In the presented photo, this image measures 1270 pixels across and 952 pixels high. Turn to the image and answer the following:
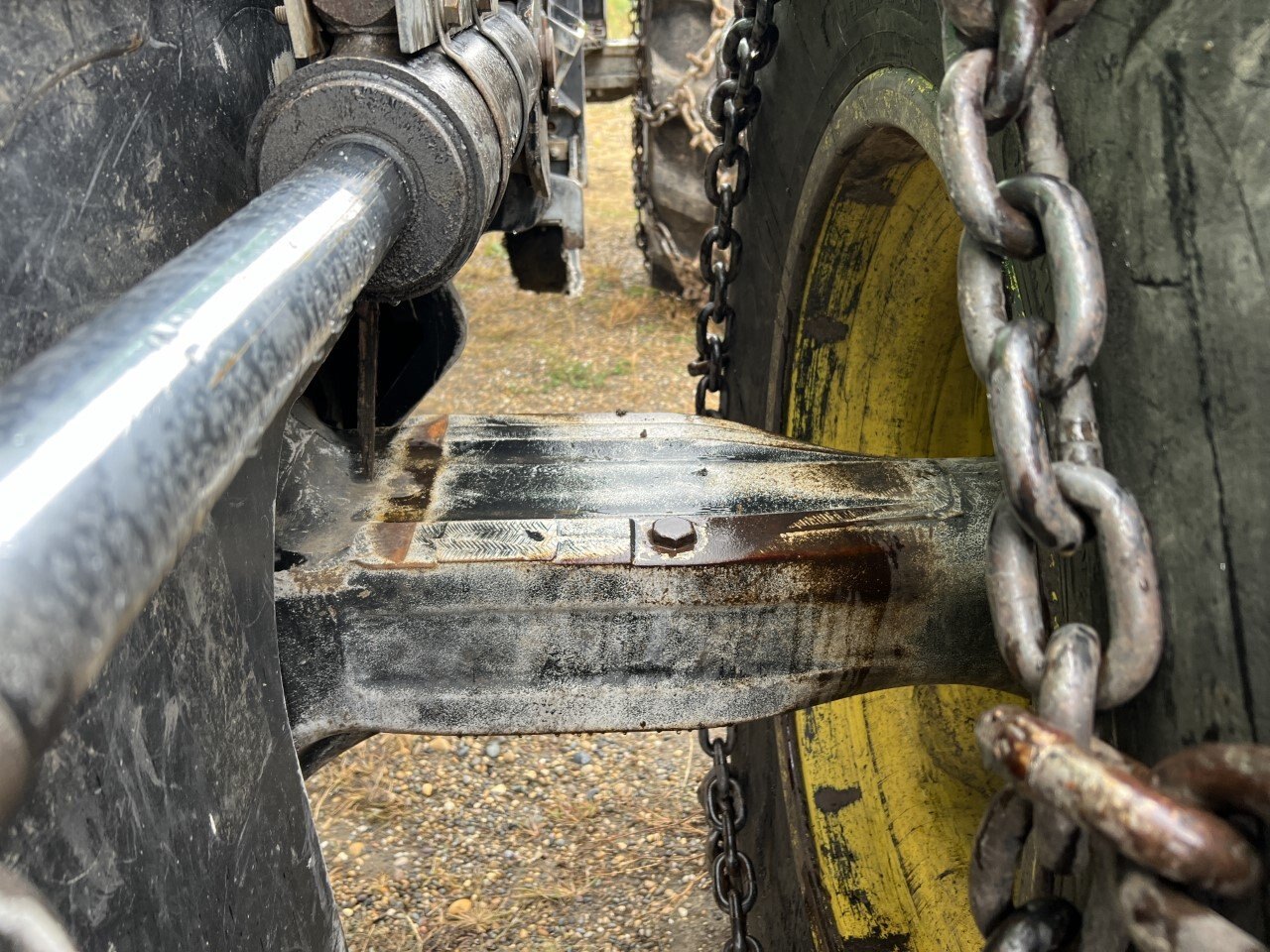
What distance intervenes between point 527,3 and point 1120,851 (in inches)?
59.5

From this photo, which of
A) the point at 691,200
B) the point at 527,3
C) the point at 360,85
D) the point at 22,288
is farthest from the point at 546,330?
the point at 22,288

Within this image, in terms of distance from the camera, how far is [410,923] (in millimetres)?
2037

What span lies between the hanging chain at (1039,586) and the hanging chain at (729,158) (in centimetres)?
87

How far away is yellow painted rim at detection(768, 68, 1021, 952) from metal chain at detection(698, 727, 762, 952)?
0.32 feet

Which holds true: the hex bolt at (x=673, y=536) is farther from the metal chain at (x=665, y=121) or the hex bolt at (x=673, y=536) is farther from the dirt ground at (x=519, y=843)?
the metal chain at (x=665, y=121)

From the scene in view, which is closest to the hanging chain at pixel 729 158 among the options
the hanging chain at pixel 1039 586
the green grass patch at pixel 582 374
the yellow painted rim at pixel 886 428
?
the yellow painted rim at pixel 886 428

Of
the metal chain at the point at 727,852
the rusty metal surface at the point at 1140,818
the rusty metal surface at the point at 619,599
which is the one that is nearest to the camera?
the rusty metal surface at the point at 1140,818

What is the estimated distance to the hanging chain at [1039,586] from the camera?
1.70 ft

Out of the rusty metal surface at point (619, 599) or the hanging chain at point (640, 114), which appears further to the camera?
the hanging chain at point (640, 114)

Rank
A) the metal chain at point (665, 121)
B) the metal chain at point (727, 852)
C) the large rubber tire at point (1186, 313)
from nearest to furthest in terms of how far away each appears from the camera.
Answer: the large rubber tire at point (1186, 313) < the metal chain at point (727, 852) < the metal chain at point (665, 121)

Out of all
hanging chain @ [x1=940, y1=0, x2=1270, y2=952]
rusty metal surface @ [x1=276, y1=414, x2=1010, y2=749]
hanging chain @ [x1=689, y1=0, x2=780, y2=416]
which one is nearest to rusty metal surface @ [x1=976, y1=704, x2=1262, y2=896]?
hanging chain @ [x1=940, y1=0, x2=1270, y2=952]

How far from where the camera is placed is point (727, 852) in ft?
4.91

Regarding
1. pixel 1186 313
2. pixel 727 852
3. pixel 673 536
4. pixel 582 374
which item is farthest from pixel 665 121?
pixel 1186 313

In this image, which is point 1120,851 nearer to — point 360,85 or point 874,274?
point 360,85
